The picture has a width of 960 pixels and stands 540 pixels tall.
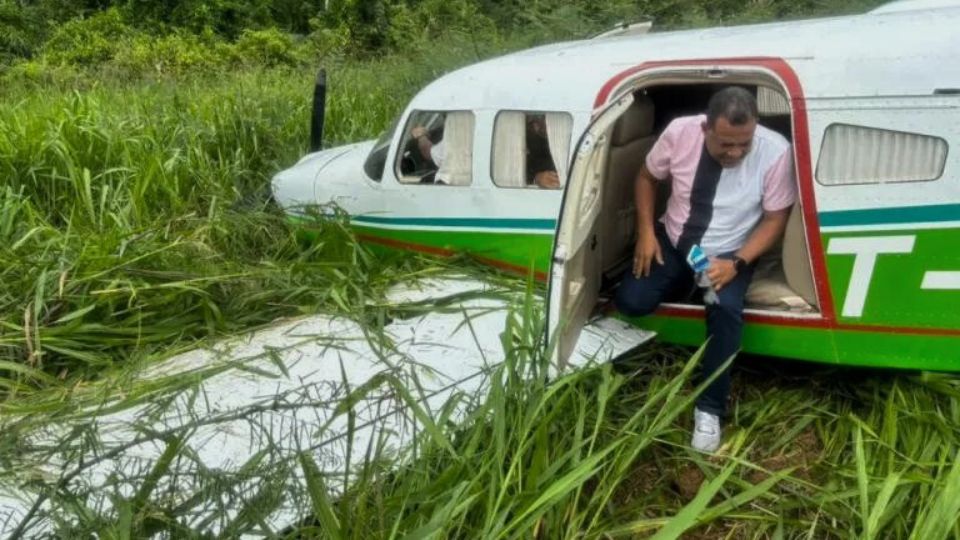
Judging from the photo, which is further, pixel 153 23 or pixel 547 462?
pixel 153 23

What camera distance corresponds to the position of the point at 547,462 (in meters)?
3.23

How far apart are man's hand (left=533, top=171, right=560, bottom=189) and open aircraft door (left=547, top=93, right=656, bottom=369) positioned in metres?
0.49

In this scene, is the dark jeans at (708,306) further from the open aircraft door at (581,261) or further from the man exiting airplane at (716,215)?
the open aircraft door at (581,261)

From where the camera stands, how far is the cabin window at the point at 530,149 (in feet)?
15.5

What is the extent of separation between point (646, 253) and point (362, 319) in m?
1.39

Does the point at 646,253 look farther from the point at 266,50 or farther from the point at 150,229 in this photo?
the point at 266,50

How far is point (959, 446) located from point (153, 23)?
61.2 feet

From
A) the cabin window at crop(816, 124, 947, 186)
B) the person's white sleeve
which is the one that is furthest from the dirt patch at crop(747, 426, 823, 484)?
the person's white sleeve

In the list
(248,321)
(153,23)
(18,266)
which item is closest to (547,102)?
(248,321)

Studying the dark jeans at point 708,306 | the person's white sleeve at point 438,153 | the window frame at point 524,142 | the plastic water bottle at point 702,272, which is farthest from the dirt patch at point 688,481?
the person's white sleeve at point 438,153

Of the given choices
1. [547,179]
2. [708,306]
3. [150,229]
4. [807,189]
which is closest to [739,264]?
[708,306]

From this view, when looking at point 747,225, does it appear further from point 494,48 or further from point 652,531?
point 494,48

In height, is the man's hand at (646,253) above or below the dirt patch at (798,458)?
above

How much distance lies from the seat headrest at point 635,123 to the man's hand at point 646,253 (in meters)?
0.65
